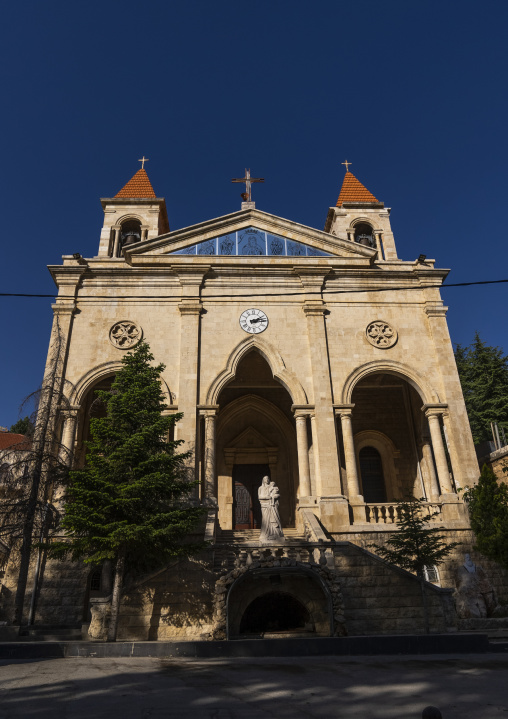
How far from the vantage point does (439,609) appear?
1296cm

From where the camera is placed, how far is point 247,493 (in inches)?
882

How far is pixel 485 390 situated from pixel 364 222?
1333cm

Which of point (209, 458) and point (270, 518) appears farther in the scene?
point (209, 458)

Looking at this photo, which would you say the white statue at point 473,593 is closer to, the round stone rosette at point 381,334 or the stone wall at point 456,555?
the stone wall at point 456,555

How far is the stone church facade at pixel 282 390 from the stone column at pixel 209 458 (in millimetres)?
51

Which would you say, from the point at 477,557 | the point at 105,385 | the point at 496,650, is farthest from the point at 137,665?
the point at 105,385

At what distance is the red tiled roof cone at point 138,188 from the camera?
24.6 meters

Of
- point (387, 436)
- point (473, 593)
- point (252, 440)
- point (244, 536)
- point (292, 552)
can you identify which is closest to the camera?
point (292, 552)

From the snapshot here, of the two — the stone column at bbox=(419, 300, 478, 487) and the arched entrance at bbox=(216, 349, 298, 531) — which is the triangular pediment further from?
the arched entrance at bbox=(216, 349, 298, 531)

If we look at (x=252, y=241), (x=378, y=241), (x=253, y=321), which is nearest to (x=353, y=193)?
(x=378, y=241)

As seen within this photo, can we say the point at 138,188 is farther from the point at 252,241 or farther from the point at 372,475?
the point at 372,475

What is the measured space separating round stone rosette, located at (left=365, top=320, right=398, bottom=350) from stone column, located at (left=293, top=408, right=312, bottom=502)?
4.05 m

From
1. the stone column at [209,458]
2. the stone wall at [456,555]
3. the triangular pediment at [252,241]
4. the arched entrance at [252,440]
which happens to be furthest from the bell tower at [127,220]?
the stone wall at [456,555]

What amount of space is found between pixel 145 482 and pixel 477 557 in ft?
34.6
